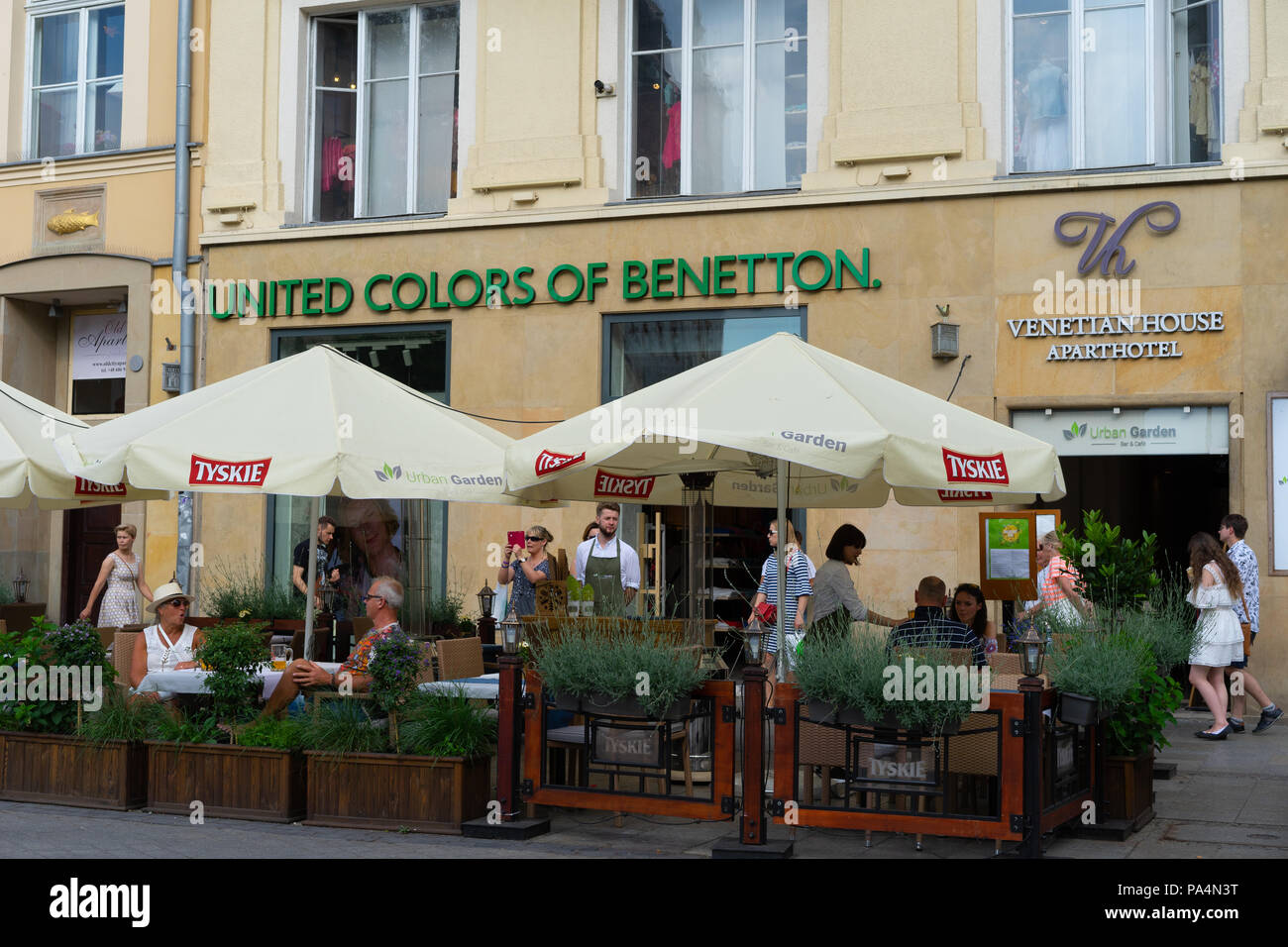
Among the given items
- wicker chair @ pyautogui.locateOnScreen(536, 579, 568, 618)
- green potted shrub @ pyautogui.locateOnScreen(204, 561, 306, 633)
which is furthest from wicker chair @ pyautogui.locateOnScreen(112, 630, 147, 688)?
wicker chair @ pyautogui.locateOnScreen(536, 579, 568, 618)

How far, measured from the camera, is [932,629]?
26.2ft

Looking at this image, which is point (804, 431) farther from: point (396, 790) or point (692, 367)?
point (692, 367)

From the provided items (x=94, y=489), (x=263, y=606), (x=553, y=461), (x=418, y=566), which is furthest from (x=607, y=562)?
(x=553, y=461)

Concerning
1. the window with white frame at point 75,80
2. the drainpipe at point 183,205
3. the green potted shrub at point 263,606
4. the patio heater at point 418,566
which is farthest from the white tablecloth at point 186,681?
the window with white frame at point 75,80

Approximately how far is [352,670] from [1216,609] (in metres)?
7.08

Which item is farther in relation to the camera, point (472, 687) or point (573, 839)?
point (472, 687)

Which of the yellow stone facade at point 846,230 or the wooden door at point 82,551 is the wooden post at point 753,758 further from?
the wooden door at point 82,551

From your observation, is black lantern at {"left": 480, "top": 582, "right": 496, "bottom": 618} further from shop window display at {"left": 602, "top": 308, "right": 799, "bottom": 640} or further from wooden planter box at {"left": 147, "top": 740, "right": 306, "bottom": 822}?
wooden planter box at {"left": 147, "top": 740, "right": 306, "bottom": 822}

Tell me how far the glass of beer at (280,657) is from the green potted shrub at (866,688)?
329 centimetres

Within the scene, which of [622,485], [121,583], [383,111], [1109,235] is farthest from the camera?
[383,111]

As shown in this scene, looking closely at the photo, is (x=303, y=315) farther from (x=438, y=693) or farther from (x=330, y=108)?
(x=438, y=693)

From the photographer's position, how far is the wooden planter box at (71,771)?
8523mm

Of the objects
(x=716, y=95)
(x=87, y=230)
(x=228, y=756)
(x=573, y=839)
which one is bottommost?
(x=573, y=839)

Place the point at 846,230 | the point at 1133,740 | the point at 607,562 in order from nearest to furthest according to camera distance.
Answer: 1. the point at 1133,740
2. the point at 607,562
3. the point at 846,230
